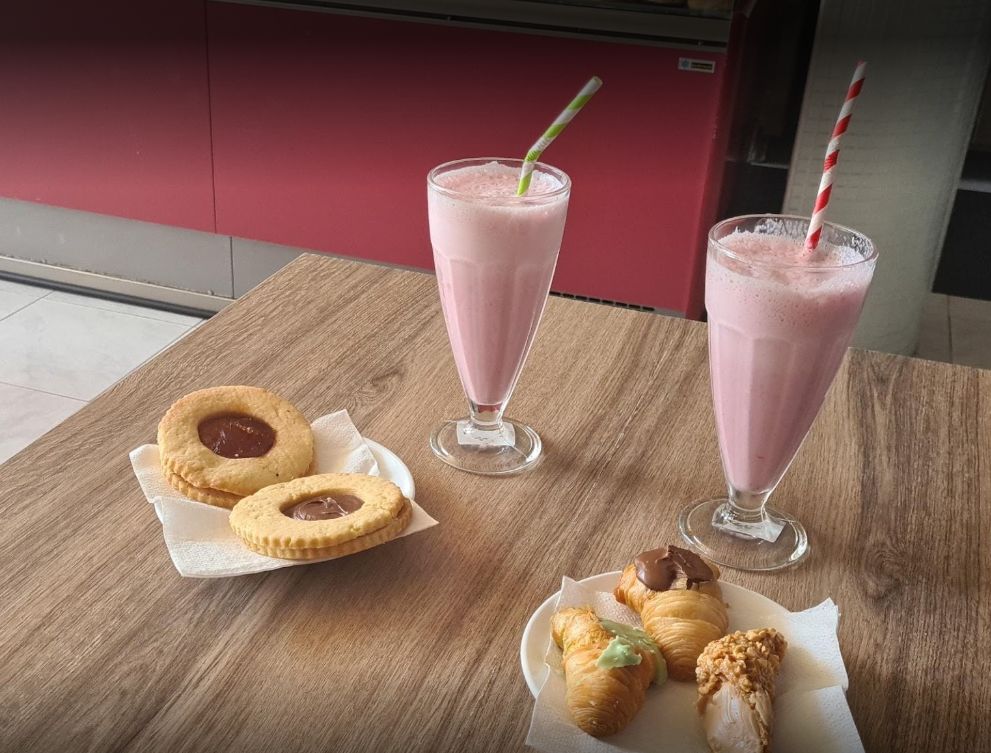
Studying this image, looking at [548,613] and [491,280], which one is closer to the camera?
[548,613]

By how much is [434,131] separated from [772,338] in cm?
192

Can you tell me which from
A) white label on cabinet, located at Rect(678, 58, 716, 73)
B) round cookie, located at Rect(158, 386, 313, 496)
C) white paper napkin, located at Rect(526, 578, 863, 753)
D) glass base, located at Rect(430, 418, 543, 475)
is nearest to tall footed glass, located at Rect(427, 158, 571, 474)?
glass base, located at Rect(430, 418, 543, 475)

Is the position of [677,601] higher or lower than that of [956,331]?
higher

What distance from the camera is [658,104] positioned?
236cm

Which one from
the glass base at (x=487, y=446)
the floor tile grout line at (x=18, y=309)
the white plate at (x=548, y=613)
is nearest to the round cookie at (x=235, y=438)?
the glass base at (x=487, y=446)

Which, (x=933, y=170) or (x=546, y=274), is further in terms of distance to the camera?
(x=933, y=170)

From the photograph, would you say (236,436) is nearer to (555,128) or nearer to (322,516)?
(322,516)

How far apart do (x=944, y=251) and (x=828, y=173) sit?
2902mm

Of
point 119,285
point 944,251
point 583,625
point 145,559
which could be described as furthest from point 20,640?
point 944,251

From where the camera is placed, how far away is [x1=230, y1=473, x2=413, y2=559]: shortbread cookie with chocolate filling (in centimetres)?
71

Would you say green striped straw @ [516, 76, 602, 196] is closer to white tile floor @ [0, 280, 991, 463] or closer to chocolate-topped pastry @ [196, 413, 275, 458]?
chocolate-topped pastry @ [196, 413, 275, 458]

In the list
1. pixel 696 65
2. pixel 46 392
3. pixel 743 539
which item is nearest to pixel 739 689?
pixel 743 539

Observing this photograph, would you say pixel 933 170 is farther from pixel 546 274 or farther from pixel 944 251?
pixel 546 274

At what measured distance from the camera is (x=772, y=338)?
768mm
